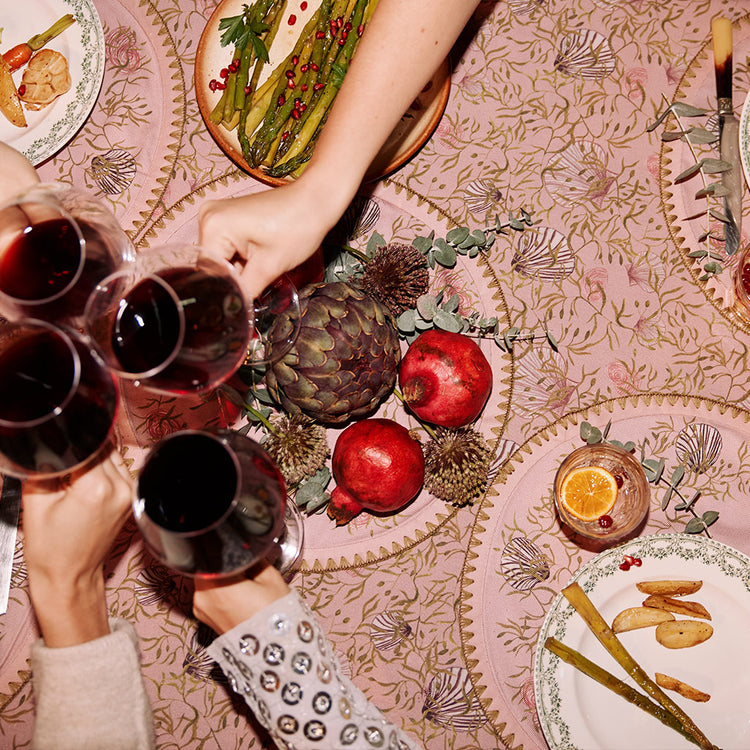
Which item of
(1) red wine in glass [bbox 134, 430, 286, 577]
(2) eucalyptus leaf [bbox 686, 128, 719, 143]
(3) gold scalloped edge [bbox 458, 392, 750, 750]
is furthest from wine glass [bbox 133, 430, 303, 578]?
(2) eucalyptus leaf [bbox 686, 128, 719, 143]

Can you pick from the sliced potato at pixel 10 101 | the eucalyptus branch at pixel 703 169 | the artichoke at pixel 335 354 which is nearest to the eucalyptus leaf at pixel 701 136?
the eucalyptus branch at pixel 703 169

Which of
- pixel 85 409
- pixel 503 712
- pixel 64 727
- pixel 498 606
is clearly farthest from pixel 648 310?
pixel 64 727

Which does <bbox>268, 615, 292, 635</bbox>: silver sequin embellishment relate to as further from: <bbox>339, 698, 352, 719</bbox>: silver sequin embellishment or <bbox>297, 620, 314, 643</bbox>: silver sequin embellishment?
<bbox>339, 698, 352, 719</bbox>: silver sequin embellishment

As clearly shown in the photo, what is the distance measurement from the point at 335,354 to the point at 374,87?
42cm

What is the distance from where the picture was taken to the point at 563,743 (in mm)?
1152

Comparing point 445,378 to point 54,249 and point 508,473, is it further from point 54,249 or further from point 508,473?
point 54,249

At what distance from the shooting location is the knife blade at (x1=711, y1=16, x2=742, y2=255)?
127 centimetres

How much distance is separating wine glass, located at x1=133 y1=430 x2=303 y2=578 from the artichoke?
186 millimetres

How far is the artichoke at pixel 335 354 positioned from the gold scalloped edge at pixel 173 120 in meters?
0.41

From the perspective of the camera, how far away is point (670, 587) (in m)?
1.17

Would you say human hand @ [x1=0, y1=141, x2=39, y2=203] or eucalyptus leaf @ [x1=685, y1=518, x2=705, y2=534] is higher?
human hand @ [x1=0, y1=141, x2=39, y2=203]

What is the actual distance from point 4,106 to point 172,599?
997 millimetres

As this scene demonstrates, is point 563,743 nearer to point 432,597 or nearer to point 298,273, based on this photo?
point 432,597

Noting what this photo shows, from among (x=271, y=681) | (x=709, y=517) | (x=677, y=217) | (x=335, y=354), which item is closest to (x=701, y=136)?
(x=677, y=217)
